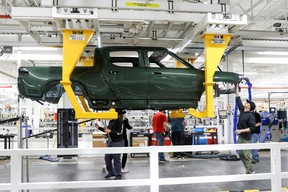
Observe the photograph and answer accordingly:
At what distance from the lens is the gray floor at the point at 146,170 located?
18.7 ft

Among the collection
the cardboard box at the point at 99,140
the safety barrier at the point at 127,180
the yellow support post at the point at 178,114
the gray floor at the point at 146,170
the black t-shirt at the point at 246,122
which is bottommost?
the gray floor at the point at 146,170

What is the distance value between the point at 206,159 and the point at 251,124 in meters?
3.63

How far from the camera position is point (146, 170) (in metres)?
7.72

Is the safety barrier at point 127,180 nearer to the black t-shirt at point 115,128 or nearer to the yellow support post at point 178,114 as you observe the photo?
the yellow support post at point 178,114

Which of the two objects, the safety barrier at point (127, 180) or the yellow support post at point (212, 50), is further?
the yellow support post at point (212, 50)

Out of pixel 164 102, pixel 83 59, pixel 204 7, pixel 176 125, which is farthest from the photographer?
pixel 176 125

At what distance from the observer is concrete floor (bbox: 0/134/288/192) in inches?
224

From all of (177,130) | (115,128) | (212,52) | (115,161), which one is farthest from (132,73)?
(177,130)

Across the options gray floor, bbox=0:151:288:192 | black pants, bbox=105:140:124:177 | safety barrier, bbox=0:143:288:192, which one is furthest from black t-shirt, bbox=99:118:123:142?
safety barrier, bbox=0:143:288:192

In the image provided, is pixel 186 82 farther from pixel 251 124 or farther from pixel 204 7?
pixel 251 124

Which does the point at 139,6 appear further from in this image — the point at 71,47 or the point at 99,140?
the point at 99,140

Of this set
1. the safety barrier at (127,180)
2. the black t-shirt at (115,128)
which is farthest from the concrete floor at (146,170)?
the safety barrier at (127,180)

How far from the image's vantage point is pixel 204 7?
12.5 ft

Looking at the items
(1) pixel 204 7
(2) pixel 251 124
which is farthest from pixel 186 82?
(2) pixel 251 124
